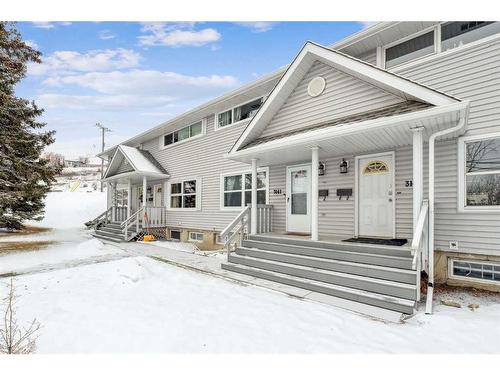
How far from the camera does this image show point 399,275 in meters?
4.75

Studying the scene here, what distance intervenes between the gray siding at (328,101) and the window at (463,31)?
1805mm

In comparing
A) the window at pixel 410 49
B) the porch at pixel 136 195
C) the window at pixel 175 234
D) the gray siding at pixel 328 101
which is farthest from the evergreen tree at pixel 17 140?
the window at pixel 410 49

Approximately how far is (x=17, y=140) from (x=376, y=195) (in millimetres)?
15177

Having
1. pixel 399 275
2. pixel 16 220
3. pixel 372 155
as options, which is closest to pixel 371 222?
pixel 372 155

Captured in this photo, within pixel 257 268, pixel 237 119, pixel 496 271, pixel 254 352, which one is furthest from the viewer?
pixel 237 119

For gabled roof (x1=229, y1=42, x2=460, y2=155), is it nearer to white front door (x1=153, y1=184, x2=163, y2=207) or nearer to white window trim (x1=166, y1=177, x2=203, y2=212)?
white window trim (x1=166, y1=177, x2=203, y2=212)

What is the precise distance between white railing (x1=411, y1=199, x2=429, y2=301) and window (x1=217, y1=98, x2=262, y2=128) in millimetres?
6417

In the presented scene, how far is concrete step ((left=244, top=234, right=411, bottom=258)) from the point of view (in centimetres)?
508

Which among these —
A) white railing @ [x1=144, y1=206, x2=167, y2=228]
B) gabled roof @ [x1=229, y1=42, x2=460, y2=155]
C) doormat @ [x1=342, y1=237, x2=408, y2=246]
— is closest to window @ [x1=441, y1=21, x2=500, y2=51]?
gabled roof @ [x1=229, y1=42, x2=460, y2=155]

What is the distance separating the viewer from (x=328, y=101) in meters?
6.95

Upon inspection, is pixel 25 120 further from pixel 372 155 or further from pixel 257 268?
pixel 372 155

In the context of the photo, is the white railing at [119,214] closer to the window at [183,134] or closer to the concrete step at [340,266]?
the window at [183,134]

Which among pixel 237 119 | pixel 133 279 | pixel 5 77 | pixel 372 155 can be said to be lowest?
pixel 133 279
